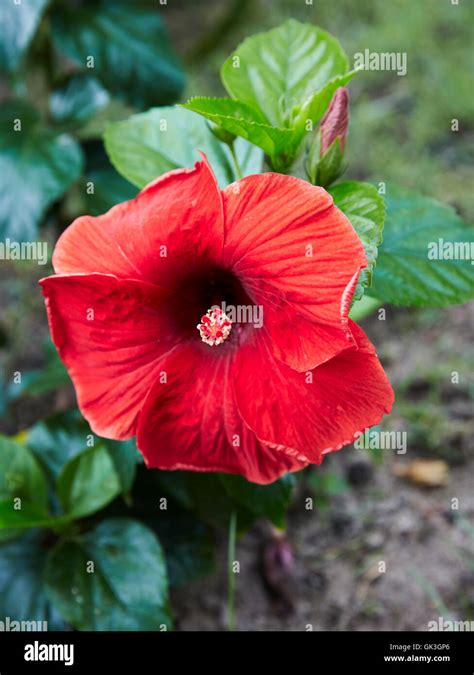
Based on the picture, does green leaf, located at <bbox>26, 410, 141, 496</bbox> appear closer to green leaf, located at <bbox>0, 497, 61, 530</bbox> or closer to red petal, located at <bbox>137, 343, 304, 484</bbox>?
green leaf, located at <bbox>0, 497, 61, 530</bbox>

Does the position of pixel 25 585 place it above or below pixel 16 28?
below

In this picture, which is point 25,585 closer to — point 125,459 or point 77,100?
point 125,459

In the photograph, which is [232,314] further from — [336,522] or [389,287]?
[336,522]

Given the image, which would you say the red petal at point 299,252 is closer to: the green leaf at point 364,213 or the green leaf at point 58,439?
the green leaf at point 364,213

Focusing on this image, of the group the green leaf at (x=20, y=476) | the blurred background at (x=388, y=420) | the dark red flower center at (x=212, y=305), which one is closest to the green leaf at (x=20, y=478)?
the green leaf at (x=20, y=476)

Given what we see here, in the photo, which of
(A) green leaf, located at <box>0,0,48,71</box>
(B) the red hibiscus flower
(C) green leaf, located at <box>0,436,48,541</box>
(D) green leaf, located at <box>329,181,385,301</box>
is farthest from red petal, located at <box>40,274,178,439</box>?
(A) green leaf, located at <box>0,0,48,71</box>

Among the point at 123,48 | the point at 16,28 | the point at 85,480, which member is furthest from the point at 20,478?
the point at 123,48
